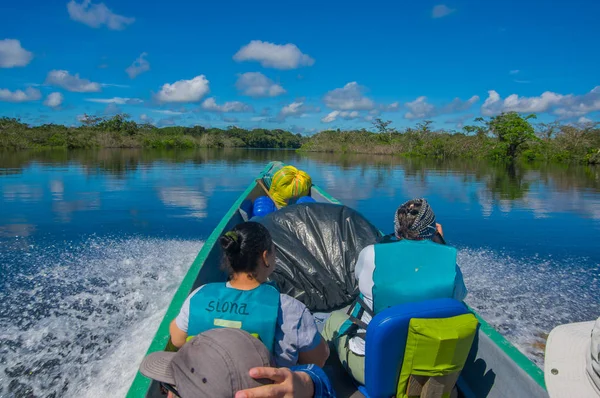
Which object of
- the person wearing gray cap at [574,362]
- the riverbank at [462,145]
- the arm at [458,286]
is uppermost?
the riverbank at [462,145]

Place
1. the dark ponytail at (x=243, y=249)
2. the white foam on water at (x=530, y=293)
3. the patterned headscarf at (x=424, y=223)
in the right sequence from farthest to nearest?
the white foam on water at (x=530, y=293) < the patterned headscarf at (x=424, y=223) < the dark ponytail at (x=243, y=249)

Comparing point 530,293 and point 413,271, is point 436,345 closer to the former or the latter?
point 413,271

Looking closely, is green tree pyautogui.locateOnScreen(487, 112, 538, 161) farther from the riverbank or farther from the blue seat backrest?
the blue seat backrest

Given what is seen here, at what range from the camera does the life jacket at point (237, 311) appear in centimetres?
162

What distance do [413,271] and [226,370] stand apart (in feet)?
3.72

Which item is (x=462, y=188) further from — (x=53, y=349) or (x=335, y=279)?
(x=53, y=349)

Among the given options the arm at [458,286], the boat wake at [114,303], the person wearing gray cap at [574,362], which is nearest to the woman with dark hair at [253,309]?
the arm at [458,286]

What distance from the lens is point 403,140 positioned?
48312mm

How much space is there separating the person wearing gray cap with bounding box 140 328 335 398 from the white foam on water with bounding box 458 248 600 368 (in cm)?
329

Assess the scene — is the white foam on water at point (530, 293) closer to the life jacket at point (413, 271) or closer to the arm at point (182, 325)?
the life jacket at point (413, 271)

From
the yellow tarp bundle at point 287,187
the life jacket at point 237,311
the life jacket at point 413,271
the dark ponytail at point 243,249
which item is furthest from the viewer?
the yellow tarp bundle at point 287,187

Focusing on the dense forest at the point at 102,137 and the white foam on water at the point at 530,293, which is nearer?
the white foam on water at the point at 530,293

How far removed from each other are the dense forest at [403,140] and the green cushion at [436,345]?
3528cm

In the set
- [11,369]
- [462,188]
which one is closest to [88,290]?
[11,369]
